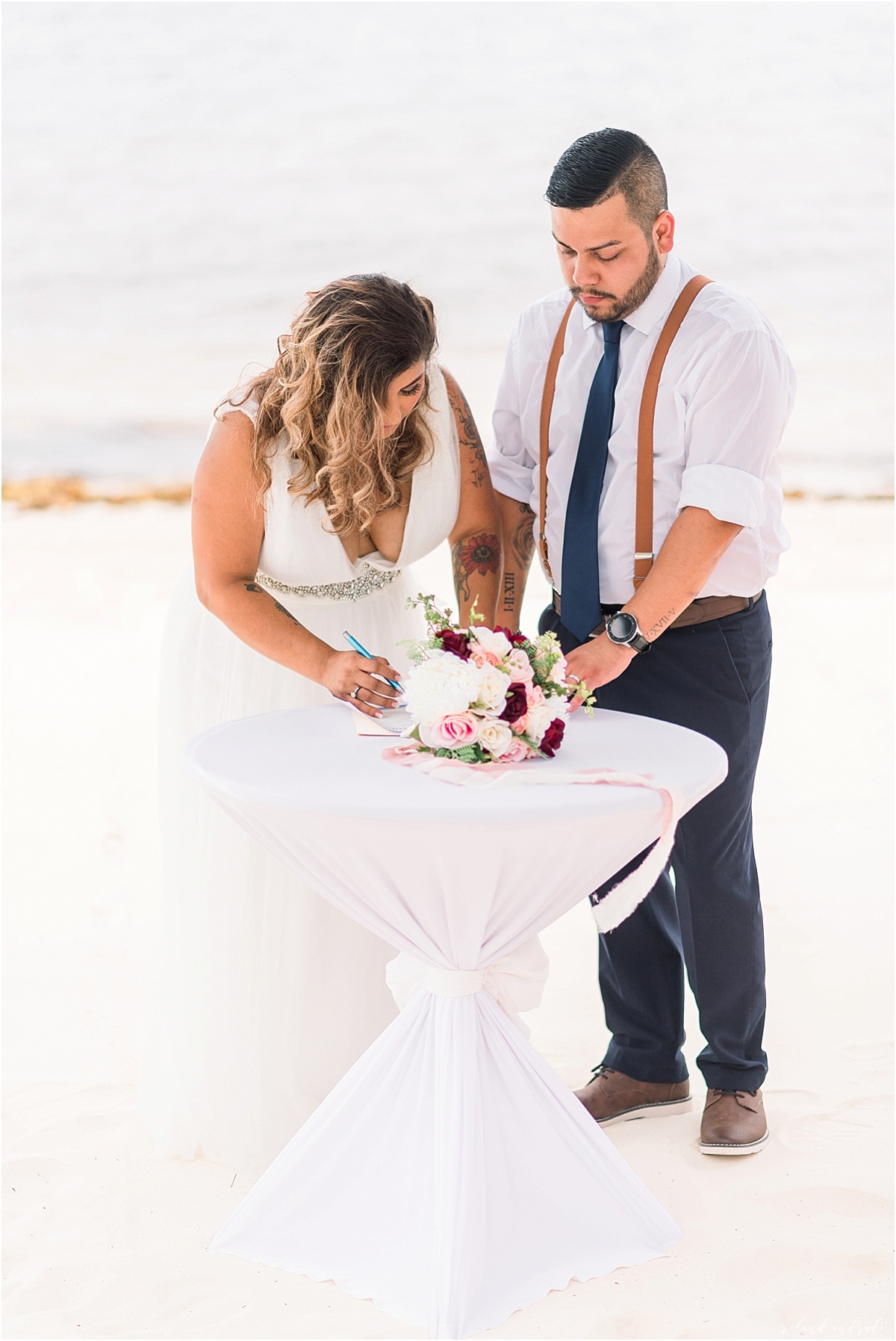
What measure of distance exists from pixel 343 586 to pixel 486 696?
0.69 metres

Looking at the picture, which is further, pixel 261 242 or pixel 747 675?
pixel 261 242

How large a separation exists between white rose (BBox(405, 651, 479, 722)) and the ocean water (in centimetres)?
1114

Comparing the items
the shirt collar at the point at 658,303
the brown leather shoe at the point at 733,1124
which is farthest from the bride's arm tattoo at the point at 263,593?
the brown leather shoe at the point at 733,1124

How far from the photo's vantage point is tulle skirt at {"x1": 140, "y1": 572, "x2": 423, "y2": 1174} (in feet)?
8.66

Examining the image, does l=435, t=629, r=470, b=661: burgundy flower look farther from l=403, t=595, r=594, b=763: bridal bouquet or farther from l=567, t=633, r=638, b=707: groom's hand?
l=567, t=633, r=638, b=707: groom's hand

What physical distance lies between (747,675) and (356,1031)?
1127 millimetres

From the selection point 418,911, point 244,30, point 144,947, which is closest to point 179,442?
point 244,30

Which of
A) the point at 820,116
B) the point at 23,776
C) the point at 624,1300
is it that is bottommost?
the point at 23,776

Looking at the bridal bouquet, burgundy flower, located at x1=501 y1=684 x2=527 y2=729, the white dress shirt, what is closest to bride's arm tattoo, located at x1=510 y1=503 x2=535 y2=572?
the white dress shirt

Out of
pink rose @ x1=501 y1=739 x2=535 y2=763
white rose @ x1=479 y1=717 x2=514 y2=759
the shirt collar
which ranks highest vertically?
the shirt collar

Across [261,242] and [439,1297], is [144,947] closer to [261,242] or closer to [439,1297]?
[439,1297]

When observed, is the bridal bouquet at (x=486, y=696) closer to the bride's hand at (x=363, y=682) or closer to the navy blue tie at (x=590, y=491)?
the bride's hand at (x=363, y=682)

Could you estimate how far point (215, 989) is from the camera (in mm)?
2693

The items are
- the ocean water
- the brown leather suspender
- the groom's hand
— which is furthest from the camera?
the ocean water
